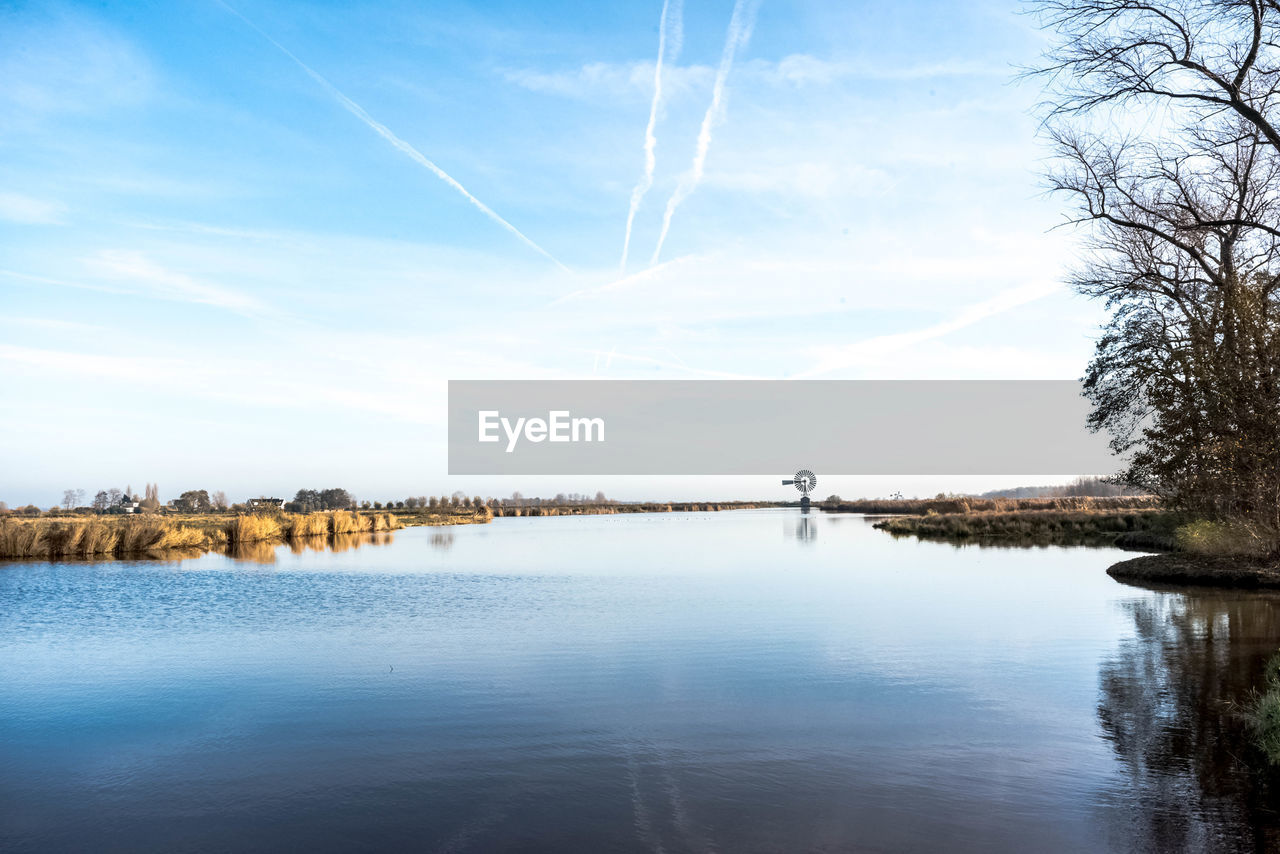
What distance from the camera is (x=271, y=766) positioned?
6840mm

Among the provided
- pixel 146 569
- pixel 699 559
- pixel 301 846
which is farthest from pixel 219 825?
pixel 699 559

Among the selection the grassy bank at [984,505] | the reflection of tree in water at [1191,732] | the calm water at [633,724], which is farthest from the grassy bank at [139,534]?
the grassy bank at [984,505]

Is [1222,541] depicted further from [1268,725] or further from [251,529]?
[251,529]

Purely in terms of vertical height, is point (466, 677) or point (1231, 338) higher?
point (1231, 338)

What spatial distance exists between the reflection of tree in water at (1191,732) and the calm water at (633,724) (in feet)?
0.12

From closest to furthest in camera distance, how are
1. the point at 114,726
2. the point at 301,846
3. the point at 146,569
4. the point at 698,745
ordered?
the point at 301,846 → the point at 698,745 → the point at 114,726 → the point at 146,569

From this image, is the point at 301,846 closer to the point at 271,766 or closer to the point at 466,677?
the point at 271,766

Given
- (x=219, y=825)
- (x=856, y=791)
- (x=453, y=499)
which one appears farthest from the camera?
(x=453, y=499)

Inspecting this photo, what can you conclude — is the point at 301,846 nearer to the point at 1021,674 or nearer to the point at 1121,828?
the point at 1121,828

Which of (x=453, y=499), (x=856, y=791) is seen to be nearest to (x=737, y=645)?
(x=856, y=791)

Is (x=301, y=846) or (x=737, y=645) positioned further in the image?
(x=737, y=645)

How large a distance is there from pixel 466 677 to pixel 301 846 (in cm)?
484

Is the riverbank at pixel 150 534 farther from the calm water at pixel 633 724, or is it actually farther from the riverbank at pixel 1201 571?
the riverbank at pixel 1201 571

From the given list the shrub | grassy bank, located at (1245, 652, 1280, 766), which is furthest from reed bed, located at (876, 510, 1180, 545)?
grassy bank, located at (1245, 652, 1280, 766)
